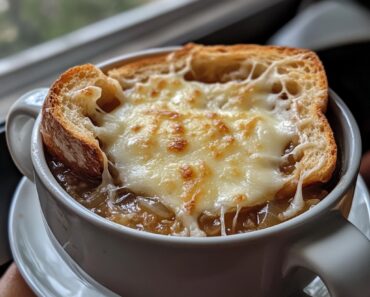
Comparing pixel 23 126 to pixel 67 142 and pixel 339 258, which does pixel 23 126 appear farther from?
pixel 339 258

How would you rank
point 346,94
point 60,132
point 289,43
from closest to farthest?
A: point 60,132, point 346,94, point 289,43

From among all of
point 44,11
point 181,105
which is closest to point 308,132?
point 181,105

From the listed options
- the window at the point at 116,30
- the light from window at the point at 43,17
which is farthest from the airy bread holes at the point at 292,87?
the light from window at the point at 43,17

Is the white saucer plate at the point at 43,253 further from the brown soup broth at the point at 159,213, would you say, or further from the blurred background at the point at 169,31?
the blurred background at the point at 169,31

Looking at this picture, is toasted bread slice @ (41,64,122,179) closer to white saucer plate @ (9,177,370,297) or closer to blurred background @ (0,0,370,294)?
white saucer plate @ (9,177,370,297)

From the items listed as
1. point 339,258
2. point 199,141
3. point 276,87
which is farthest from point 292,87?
point 339,258

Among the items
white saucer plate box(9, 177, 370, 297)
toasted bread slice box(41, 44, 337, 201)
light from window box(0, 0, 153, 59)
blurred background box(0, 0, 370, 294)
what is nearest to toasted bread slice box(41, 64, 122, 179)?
toasted bread slice box(41, 44, 337, 201)

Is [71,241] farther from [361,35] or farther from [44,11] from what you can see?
[361,35]
